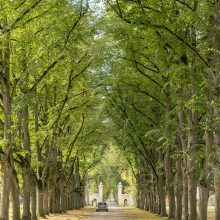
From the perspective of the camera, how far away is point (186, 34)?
63.0 ft

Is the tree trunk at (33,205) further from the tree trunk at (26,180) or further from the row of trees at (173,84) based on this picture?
the row of trees at (173,84)

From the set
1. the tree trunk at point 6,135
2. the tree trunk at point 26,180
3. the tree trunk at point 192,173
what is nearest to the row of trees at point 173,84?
the tree trunk at point 192,173

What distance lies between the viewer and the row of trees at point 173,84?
16.0m

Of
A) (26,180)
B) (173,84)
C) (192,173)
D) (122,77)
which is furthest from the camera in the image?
(122,77)

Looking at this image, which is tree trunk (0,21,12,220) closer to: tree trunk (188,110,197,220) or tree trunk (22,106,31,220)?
tree trunk (22,106,31,220)

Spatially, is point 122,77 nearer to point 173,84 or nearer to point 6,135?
point 173,84

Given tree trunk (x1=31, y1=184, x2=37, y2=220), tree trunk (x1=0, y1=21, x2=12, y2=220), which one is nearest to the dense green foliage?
tree trunk (x1=0, y1=21, x2=12, y2=220)

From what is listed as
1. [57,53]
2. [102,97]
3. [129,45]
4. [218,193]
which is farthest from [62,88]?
[218,193]

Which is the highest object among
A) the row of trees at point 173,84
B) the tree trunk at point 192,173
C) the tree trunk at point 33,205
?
the row of trees at point 173,84

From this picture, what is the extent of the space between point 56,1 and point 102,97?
18344 millimetres

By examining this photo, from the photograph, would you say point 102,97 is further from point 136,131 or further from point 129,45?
point 129,45

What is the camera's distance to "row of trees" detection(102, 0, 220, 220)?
16000 mm

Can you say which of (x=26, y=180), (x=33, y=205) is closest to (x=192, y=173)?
(x=26, y=180)

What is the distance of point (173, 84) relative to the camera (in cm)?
2228
